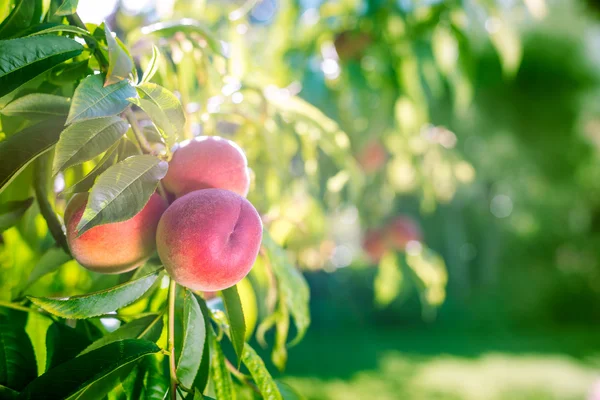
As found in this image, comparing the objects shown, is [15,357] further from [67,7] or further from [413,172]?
[413,172]

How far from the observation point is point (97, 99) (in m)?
0.39

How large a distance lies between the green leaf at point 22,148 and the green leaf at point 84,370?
0.14 meters

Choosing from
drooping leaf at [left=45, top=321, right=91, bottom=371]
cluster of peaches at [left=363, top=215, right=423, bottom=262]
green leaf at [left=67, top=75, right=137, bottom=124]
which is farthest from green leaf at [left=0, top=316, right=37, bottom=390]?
cluster of peaches at [left=363, top=215, right=423, bottom=262]

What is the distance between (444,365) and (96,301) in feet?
20.4

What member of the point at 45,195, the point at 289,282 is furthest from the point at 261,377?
the point at 45,195

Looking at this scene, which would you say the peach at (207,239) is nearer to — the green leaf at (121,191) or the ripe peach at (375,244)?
the green leaf at (121,191)

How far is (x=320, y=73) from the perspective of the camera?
1670 mm

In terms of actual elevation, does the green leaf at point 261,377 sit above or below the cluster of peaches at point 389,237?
below

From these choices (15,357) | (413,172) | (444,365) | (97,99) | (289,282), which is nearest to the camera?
(97,99)

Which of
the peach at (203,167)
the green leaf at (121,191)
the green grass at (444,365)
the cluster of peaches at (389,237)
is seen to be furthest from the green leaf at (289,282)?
the green grass at (444,365)

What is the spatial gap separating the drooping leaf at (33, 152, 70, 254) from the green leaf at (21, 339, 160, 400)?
14 cm

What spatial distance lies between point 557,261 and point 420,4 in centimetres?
863

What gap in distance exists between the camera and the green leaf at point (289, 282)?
2.08ft

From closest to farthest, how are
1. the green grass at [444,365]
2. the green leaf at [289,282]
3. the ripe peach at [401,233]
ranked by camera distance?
1. the green leaf at [289,282]
2. the ripe peach at [401,233]
3. the green grass at [444,365]
